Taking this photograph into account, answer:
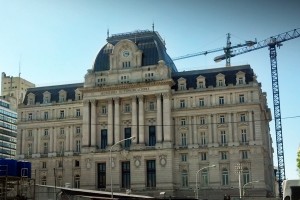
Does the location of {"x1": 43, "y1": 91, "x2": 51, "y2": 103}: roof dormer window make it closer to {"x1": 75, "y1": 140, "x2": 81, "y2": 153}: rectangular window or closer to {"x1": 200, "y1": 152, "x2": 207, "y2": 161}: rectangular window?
{"x1": 75, "y1": 140, "x2": 81, "y2": 153}: rectangular window

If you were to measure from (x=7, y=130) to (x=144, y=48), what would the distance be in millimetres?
82619

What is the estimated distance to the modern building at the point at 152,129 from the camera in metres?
109

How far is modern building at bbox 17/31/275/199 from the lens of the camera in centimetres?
10881

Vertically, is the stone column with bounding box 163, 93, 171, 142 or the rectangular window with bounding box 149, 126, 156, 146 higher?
the stone column with bounding box 163, 93, 171, 142

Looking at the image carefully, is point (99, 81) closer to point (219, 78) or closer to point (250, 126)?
point (219, 78)

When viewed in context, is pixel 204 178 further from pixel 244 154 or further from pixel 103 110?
pixel 103 110

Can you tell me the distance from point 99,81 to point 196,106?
24.0 m

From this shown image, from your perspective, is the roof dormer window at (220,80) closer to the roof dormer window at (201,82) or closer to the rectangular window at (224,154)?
the roof dormer window at (201,82)

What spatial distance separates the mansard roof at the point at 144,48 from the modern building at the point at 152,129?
25 cm

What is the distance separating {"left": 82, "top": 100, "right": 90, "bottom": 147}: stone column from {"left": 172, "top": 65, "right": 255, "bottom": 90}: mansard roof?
2080 cm

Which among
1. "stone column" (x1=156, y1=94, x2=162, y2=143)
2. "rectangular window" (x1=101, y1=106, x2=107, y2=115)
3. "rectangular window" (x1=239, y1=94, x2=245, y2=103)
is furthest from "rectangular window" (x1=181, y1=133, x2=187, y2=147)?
"rectangular window" (x1=101, y1=106, x2=107, y2=115)

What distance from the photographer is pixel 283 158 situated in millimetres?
131500

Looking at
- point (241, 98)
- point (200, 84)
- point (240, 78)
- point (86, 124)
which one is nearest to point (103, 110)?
point (86, 124)

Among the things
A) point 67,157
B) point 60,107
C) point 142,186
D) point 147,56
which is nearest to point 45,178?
point 67,157
